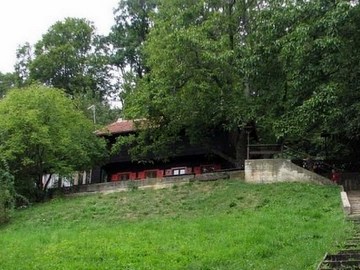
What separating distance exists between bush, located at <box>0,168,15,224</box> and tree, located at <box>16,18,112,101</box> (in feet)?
78.1

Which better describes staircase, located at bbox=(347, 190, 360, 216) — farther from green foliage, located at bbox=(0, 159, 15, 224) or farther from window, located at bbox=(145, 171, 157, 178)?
window, located at bbox=(145, 171, 157, 178)

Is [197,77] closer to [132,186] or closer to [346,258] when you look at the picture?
[132,186]

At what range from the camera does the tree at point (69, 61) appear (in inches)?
2111

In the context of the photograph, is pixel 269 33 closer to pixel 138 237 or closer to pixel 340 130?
pixel 340 130

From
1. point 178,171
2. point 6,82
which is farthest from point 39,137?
point 6,82

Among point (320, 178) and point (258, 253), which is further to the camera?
point (320, 178)

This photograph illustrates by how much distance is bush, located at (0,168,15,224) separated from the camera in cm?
2662

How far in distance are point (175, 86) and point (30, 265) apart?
18862mm

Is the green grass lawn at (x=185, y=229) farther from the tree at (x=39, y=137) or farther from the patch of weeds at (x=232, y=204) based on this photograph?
the tree at (x=39, y=137)

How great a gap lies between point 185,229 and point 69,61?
38239mm

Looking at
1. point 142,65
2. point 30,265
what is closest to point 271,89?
point 30,265

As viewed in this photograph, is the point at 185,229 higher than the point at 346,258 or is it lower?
higher

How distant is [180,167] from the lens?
1588 inches

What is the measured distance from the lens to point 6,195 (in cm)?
2703
